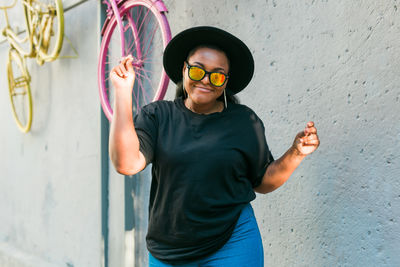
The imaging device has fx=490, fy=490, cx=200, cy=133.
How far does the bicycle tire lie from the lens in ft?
14.9

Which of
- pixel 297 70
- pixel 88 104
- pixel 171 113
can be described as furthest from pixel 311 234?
pixel 88 104

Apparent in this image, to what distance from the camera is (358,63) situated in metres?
2.38

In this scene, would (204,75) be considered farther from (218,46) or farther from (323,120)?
(323,120)

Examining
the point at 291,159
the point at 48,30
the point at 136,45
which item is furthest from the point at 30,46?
the point at 291,159

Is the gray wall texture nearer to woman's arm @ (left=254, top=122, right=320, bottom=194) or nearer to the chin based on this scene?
woman's arm @ (left=254, top=122, right=320, bottom=194)

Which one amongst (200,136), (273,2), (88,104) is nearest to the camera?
(200,136)

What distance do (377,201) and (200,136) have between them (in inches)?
36.6

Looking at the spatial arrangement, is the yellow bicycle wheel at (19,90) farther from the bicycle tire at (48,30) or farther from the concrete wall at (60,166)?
the bicycle tire at (48,30)

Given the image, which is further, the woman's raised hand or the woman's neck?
the woman's neck

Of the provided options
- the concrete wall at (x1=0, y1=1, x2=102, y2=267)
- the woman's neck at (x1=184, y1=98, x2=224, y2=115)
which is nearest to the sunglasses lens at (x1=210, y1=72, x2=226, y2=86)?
the woman's neck at (x1=184, y1=98, x2=224, y2=115)

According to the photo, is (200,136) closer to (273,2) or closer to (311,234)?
(311,234)

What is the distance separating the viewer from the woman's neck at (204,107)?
2.14m

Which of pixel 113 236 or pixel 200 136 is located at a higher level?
pixel 200 136

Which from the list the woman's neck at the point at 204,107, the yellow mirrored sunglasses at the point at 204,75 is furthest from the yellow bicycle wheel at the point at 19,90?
the yellow mirrored sunglasses at the point at 204,75
